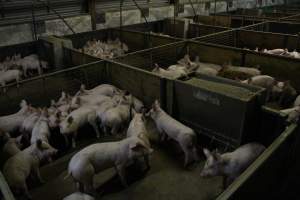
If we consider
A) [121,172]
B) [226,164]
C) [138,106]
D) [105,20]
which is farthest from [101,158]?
[105,20]

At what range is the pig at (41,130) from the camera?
12.2ft

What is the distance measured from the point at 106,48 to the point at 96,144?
4.49 meters

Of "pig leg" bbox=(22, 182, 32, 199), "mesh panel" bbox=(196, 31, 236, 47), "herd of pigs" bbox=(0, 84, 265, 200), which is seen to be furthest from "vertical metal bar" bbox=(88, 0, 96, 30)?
"pig leg" bbox=(22, 182, 32, 199)

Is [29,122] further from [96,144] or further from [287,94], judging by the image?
[287,94]

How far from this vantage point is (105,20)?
9180 mm

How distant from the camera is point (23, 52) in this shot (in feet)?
24.5

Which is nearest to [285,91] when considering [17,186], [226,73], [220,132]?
[226,73]

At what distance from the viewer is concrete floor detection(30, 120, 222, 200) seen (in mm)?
3258

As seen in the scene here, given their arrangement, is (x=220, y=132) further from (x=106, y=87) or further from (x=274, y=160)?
(x=106, y=87)

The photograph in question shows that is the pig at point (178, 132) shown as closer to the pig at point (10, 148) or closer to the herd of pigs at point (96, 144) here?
the herd of pigs at point (96, 144)

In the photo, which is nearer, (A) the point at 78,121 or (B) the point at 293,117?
(B) the point at 293,117

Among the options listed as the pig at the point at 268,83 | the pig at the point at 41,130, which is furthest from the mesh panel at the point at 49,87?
the pig at the point at 268,83

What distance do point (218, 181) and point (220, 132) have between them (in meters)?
0.65

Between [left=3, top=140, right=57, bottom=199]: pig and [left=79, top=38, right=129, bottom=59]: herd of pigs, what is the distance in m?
3.72
